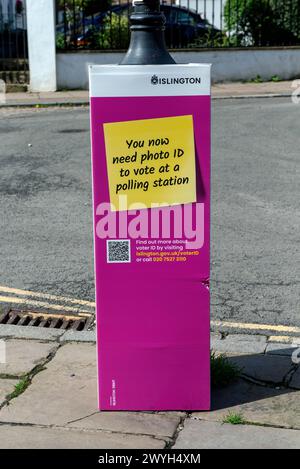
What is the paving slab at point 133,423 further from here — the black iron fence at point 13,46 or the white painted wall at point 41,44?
the black iron fence at point 13,46

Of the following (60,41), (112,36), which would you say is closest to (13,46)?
(60,41)

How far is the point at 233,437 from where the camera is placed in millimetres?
4242

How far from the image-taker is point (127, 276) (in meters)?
4.38

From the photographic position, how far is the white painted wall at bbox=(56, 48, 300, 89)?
18016 mm

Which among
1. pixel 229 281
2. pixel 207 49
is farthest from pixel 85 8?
pixel 229 281

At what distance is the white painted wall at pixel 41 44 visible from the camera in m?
17.6

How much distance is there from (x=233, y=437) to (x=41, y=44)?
14844 millimetres

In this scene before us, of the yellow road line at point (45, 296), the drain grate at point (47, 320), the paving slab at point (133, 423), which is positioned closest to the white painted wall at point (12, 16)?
the yellow road line at point (45, 296)

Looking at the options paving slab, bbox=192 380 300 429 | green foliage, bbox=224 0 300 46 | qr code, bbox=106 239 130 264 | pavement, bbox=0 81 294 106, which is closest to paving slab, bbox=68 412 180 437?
paving slab, bbox=192 380 300 429

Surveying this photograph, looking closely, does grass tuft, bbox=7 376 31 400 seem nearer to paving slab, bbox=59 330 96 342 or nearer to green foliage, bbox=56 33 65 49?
paving slab, bbox=59 330 96 342

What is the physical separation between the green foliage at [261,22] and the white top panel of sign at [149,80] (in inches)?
613

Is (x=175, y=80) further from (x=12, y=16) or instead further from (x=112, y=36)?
(x=12, y=16)

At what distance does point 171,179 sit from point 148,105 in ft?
1.34

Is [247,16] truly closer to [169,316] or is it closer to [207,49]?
[207,49]
